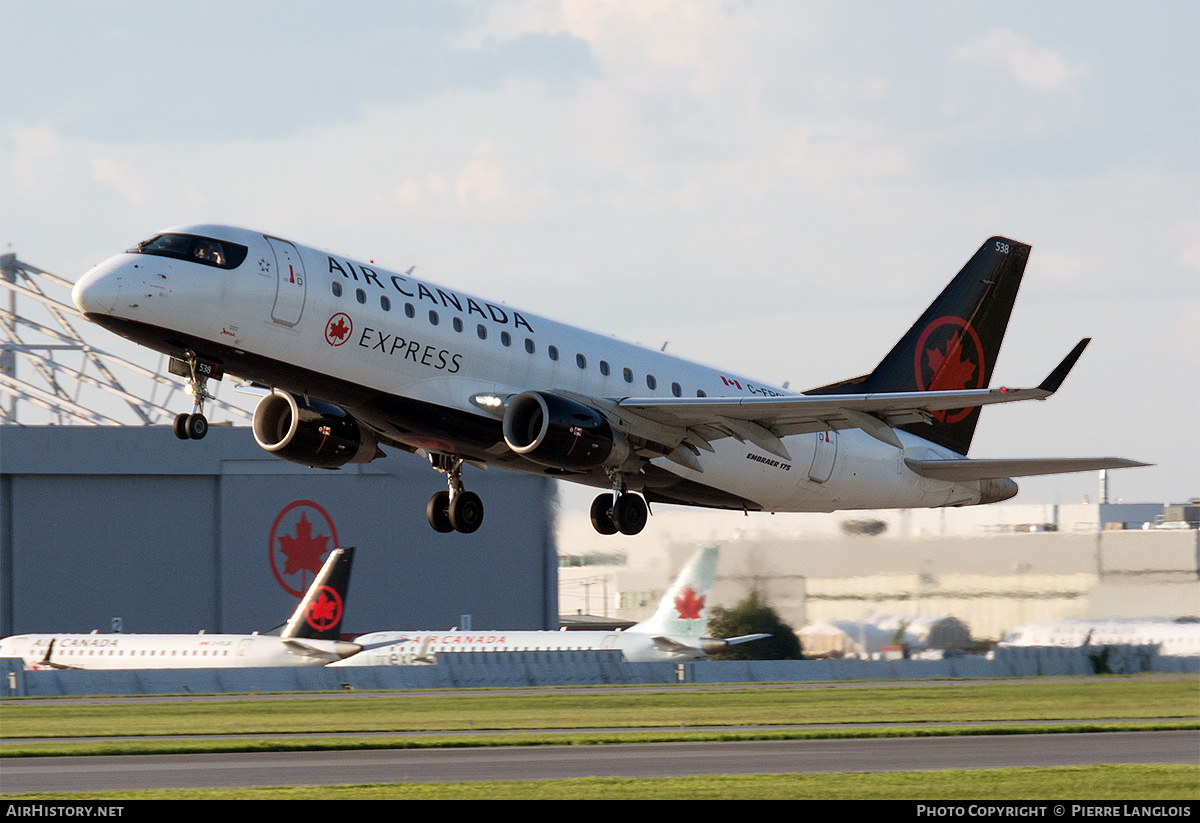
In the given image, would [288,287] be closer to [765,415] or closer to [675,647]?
[765,415]

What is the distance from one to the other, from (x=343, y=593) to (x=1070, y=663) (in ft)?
101

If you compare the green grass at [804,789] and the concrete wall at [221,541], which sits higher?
the concrete wall at [221,541]

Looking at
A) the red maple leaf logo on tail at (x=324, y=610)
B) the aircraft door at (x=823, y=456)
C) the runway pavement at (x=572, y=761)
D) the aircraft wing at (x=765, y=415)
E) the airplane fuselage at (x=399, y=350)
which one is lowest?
the runway pavement at (x=572, y=761)

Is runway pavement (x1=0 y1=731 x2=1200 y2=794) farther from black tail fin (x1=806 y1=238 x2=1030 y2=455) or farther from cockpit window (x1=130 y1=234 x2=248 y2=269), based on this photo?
cockpit window (x1=130 y1=234 x2=248 y2=269)

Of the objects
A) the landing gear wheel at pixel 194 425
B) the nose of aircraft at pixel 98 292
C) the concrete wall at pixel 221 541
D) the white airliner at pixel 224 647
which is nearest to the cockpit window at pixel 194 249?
the nose of aircraft at pixel 98 292

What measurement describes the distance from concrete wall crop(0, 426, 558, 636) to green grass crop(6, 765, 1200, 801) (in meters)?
48.7

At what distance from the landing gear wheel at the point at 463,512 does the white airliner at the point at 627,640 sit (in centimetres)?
2357

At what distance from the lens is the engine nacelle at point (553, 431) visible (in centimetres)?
2895

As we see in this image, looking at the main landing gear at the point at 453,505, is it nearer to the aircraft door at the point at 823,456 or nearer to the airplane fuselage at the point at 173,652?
the aircraft door at the point at 823,456

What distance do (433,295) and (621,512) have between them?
6142mm

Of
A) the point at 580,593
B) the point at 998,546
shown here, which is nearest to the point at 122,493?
the point at 580,593

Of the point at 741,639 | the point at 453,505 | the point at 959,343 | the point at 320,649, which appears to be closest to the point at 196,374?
the point at 453,505

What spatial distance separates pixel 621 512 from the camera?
1245 inches
